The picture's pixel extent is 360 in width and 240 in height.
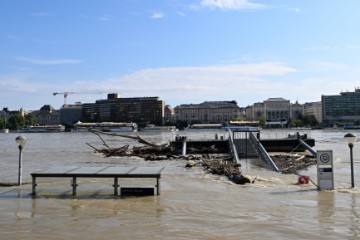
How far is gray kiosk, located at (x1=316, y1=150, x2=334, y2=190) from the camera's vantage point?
18.0m

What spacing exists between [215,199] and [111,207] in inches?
164

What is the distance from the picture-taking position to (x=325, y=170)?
59.5ft

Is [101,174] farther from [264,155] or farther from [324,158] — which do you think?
[264,155]

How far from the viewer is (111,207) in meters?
14.2

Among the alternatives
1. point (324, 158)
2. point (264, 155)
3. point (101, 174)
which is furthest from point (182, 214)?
point (264, 155)

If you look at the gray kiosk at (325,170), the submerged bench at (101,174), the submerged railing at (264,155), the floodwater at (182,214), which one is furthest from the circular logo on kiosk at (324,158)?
the submerged railing at (264,155)

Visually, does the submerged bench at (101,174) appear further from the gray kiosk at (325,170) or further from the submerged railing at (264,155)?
the submerged railing at (264,155)

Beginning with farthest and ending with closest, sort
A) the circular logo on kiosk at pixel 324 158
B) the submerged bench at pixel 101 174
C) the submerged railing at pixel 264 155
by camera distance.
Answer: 1. the submerged railing at pixel 264 155
2. the circular logo on kiosk at pixel 324 158
3. the submerged bench at pixel 101 174

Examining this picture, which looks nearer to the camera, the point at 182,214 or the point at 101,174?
the point at 182,214

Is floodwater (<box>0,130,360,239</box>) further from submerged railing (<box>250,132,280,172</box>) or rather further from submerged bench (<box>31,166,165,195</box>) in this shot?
submerged railing (<box>250,132,280,172</box>)

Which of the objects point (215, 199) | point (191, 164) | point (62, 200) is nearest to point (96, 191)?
point (62, 200)

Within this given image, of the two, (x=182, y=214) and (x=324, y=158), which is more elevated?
(x=324, y=158)

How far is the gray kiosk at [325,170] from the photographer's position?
18000 millimetres

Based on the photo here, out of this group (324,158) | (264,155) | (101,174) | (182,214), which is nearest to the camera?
(182,214)
